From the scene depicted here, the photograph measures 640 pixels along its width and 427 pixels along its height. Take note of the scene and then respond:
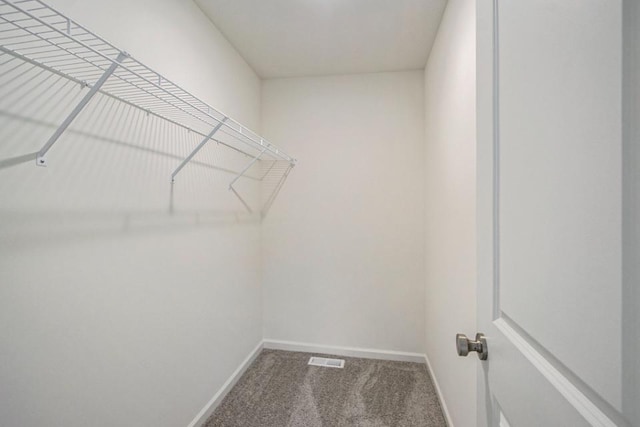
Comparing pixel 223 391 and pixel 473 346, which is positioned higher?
pixel 473 346

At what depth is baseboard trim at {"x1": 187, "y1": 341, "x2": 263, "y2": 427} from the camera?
5.81ft

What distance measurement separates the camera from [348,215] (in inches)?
103

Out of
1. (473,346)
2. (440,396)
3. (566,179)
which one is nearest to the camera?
(566,179)

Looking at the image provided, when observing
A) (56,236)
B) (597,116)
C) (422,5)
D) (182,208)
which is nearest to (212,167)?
(182,208)

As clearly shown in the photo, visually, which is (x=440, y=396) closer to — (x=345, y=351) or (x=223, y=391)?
(x=345, y=351)

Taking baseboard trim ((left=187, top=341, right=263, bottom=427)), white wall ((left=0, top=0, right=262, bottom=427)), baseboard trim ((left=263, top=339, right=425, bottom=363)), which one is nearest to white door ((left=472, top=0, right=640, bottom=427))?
white wall ((left=0, top=0, right=262, bottom=427))

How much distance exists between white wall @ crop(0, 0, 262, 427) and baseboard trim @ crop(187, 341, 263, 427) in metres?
0.04

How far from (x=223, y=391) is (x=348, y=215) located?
5.19ft

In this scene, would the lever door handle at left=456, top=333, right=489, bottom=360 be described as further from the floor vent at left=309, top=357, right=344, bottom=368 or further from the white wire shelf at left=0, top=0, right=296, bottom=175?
the floor vent at left=309, top=357, right=344, bottom=368

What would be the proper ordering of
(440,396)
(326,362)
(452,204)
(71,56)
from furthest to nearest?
(326,362), (440,396), (452,204), (71,56)

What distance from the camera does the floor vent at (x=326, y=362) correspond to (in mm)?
2449

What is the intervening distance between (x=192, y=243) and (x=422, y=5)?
1894 mm

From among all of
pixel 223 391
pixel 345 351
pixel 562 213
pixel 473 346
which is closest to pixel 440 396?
pixel 345 351

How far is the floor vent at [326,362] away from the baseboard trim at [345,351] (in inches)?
3.9
